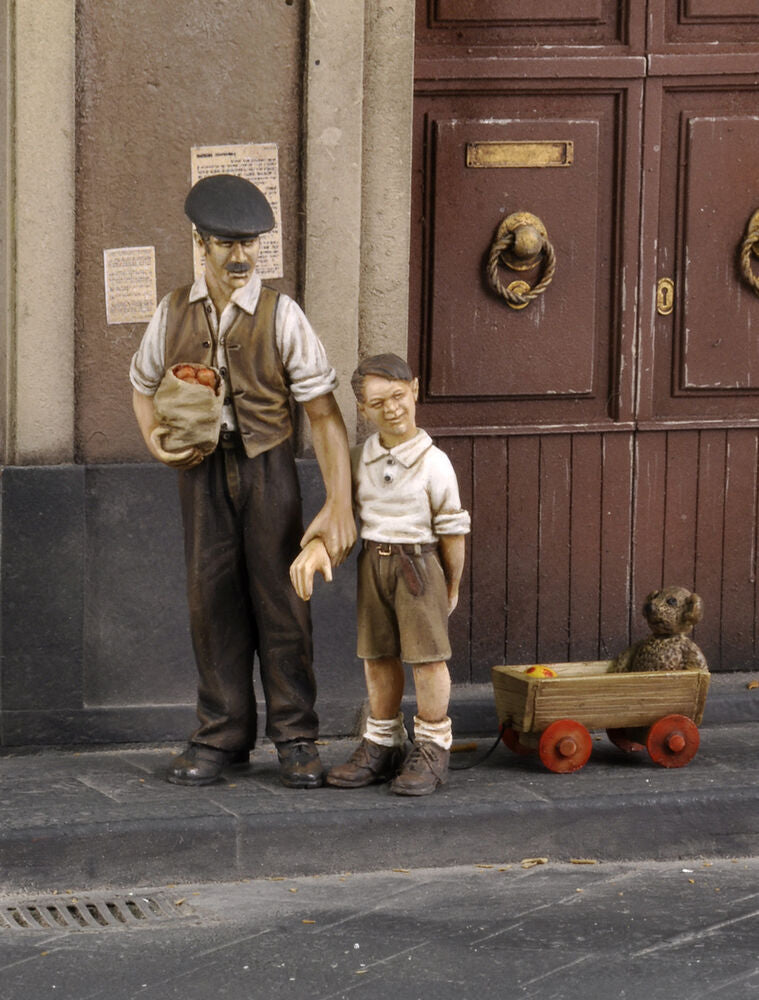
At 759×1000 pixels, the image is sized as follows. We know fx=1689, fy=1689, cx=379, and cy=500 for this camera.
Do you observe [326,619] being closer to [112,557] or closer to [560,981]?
[112,557]

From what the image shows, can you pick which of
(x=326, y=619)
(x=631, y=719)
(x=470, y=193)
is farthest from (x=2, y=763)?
(x=470, y=193)

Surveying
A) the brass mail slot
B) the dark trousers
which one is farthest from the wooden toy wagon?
the brass mail slot

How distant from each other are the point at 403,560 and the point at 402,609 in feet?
0.50

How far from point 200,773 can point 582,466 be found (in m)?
2.10

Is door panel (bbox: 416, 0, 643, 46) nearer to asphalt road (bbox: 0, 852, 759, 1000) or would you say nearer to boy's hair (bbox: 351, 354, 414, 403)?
boy's hair (bbox: 351, 354, 414, 403)

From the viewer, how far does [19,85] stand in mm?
5773

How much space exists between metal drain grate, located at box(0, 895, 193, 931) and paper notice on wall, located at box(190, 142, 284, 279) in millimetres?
2284

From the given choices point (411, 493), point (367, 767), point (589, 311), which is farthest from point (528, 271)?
point (367, 767)

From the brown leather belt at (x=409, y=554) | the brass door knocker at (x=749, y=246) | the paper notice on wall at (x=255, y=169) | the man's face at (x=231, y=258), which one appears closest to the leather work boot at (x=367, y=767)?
the brown leather belt at (x=409, y=554)

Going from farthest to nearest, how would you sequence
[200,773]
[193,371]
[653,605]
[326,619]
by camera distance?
[326,619] → [653,605] → [200,773] → [193,371]

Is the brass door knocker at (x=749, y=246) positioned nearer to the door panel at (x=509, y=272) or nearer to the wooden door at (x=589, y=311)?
the wooden door at (x=589, y=311)

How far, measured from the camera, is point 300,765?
5.35m

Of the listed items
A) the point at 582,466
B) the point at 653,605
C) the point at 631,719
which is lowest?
the point at 631,719

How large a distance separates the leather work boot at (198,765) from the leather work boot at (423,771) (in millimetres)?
572
